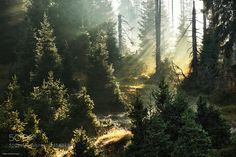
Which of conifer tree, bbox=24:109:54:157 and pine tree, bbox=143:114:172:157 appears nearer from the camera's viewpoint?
pine tree, bbox=143:114:172:157

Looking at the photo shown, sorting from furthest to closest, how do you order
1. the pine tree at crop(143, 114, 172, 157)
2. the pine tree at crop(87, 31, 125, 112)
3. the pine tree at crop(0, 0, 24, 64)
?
the pine tree at crop(0, 0, 24, 64) < the pine tree at crop(87, 31, 125, 112) < the pine tree at crop(143, 114, 172, 157)

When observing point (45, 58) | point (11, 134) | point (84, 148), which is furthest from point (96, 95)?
point (84, 148)

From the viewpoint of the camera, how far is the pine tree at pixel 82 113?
79.6 feet

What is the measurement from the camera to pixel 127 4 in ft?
405

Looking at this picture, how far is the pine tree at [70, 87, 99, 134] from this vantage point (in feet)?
79.6

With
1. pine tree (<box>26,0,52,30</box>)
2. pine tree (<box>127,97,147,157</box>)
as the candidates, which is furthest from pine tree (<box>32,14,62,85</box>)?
pine tree (<box>127,97,147,157</box>)

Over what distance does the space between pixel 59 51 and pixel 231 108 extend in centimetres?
1564

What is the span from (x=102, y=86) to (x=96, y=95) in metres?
0.79

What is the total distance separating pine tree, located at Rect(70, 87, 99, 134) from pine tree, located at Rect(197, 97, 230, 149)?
8.43 metres

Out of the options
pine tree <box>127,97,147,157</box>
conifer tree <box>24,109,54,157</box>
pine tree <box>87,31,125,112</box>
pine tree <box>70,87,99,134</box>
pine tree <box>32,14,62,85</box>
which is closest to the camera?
pine tree <box>127,97,147,157</box>

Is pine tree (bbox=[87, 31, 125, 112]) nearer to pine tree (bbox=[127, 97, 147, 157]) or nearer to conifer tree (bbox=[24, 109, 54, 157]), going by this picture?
conifer tree (bbox=[24, 109, 54, 157])

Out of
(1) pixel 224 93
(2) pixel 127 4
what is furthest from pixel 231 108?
(2) pixel 127 4

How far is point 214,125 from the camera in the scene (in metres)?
17.2

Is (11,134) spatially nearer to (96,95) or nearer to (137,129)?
(137,129)
